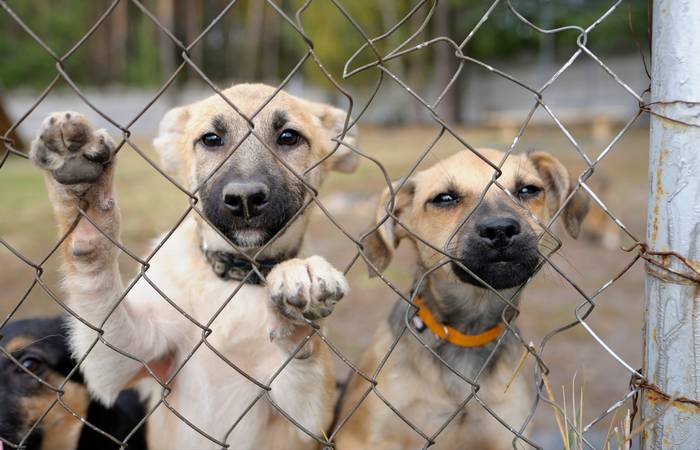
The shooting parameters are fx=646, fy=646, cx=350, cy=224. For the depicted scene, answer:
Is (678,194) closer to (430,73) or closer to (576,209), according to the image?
(576,209)

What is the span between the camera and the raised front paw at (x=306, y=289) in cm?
199

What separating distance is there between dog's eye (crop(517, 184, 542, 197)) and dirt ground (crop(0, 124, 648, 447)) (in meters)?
0.38

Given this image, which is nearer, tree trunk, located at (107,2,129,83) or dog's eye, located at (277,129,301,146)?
dog's eye, located at (277,129,301,146)

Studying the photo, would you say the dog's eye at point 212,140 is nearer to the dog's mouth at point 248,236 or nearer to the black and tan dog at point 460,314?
the dog's mouth at point 248,236

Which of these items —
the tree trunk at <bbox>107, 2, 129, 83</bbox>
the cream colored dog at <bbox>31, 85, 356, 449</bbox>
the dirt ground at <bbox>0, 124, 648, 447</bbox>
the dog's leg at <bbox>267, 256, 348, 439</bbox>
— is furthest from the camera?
the tree trunk at <bbox>107, 2, 129, 83</bbox>

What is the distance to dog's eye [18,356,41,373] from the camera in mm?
2857

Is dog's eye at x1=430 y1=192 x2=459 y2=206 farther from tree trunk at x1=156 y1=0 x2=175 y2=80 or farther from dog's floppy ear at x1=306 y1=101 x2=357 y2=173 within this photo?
tree trunk at x1=156 y1=0 x2=175 y2=80

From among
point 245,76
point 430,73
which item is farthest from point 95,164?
point 245,76

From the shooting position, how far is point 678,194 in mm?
1669

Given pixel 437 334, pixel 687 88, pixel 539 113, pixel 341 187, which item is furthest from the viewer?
pixel 539 113

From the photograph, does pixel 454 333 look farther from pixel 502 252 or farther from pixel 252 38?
pixel 252 38

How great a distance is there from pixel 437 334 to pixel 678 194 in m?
1.46

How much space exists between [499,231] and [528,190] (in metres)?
0.61

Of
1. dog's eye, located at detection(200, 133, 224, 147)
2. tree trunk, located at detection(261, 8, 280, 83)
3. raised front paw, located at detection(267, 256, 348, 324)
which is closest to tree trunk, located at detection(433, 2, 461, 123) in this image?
tree trunk, located at detection(261, 8, 280, 83)
